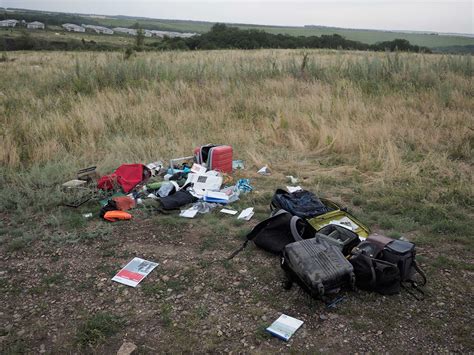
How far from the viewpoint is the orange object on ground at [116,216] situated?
159 inches

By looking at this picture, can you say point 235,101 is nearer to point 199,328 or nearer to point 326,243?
point 326,243

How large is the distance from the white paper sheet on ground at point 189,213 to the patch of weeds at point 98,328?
62.7 inches

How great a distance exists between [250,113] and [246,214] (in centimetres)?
419

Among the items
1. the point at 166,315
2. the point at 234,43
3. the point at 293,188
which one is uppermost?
the point at 234,43

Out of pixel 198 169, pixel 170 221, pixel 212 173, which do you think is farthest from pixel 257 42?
pixel 170 221

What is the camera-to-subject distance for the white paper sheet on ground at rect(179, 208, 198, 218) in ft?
13.6

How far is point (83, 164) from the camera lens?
18.3 ft

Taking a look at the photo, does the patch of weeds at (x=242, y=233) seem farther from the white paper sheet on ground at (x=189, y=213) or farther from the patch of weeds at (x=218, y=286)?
the patch of weeds at (x=218, y=286)

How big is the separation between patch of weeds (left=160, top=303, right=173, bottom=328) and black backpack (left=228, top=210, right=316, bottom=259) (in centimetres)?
78

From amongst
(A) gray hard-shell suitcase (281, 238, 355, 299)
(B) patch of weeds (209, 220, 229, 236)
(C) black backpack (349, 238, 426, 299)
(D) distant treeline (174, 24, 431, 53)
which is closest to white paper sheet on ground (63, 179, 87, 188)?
(B) patch of weeds (209, 220, 229, 236)

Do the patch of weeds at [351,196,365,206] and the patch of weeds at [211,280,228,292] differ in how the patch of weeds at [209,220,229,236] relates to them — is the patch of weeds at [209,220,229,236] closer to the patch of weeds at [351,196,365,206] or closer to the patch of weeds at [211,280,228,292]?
the patch of weeds at [211,280,228,292]

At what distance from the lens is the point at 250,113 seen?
7.99 m

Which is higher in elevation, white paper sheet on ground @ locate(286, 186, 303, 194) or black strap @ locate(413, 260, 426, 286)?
black strap @ locate(413, 260, 426, 286)

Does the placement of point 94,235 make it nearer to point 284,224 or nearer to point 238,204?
point 238,204
